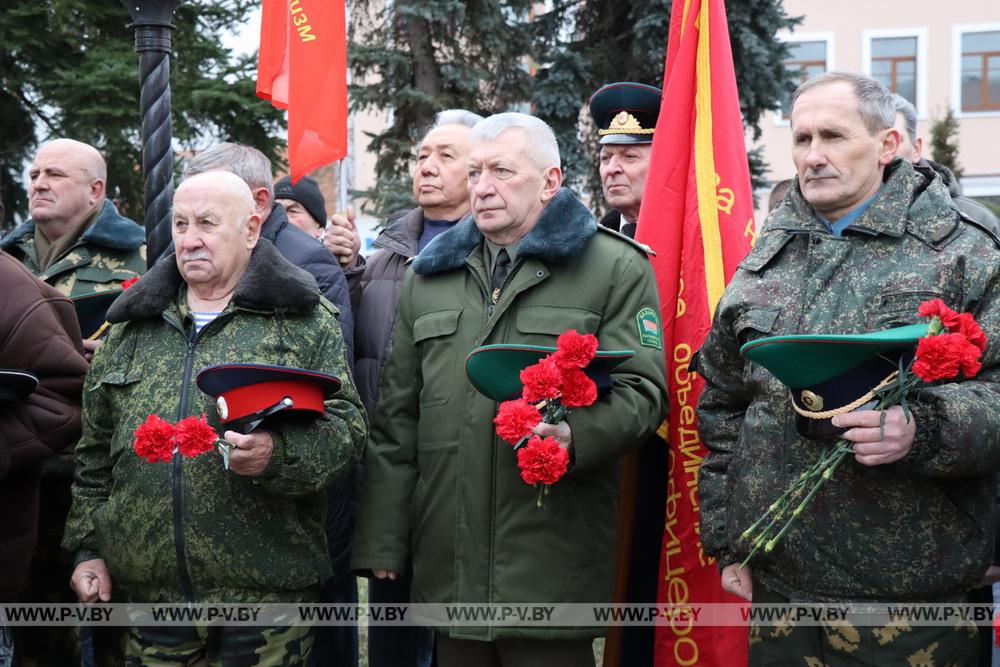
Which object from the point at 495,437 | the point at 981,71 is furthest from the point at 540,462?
the point at 981,71

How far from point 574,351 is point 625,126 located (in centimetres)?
216

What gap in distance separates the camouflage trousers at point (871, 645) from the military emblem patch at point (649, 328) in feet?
2.83

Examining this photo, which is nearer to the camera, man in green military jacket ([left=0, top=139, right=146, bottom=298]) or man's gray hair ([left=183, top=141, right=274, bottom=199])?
man's gray hair ([left=183, top=141, right=274, bottom=199])

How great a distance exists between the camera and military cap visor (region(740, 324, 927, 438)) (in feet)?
9.79

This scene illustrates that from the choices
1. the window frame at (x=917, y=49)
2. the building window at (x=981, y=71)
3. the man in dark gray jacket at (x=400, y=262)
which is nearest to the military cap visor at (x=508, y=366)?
the man in dark gray jacket at (x=400, y=262)

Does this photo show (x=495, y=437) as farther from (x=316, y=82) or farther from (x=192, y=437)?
(x=316, y=82)

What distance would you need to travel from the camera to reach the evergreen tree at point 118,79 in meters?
13.2

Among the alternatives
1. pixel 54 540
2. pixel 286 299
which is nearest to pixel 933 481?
pixel 286 299

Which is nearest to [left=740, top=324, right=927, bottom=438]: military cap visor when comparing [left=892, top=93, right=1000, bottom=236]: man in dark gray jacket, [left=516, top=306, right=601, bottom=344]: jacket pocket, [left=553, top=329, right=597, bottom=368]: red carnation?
[left=553, top=329, right=597, bottom=368]: red carnation

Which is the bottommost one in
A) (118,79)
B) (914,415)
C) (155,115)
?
(914,415)

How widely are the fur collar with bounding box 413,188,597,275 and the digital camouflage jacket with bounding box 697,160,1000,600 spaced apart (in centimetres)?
52

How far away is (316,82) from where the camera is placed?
5410 millimetres

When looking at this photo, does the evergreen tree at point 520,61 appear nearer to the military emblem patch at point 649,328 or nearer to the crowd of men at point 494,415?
the crowd of men at point 494,415

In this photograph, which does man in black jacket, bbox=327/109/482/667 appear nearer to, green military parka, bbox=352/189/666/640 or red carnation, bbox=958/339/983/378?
green military parka, bbox=352/189/666/640
